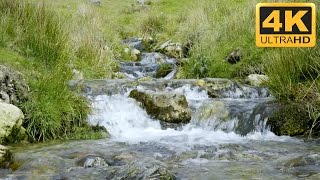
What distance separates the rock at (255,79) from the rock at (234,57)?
90 centimetres

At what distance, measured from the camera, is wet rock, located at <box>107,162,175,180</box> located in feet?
13.4

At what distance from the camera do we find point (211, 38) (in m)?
10.5

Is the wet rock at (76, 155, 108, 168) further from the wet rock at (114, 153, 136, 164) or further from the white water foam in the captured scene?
the white water foam

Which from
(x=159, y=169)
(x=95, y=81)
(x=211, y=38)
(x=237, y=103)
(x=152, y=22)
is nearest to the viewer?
(x=159, y=169)

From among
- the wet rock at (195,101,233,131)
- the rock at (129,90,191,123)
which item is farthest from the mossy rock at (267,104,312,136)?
the rock at (129,90,191,123)

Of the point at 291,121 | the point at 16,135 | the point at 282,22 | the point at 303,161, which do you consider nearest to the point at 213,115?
the point at 291,121

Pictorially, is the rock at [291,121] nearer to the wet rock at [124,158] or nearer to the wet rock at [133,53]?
the wet rock at [124,158]

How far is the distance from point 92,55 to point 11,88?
3.70 metres

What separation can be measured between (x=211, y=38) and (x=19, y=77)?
501 cm

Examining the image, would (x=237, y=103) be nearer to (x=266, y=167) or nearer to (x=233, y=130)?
(x=233, y=130)

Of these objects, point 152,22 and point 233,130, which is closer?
point 233,130

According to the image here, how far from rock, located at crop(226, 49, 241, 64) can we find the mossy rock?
11.0ft

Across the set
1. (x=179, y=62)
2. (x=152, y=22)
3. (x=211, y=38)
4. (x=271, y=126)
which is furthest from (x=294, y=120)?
(x=152, y=22)

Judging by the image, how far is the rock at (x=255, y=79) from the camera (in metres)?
8.45
